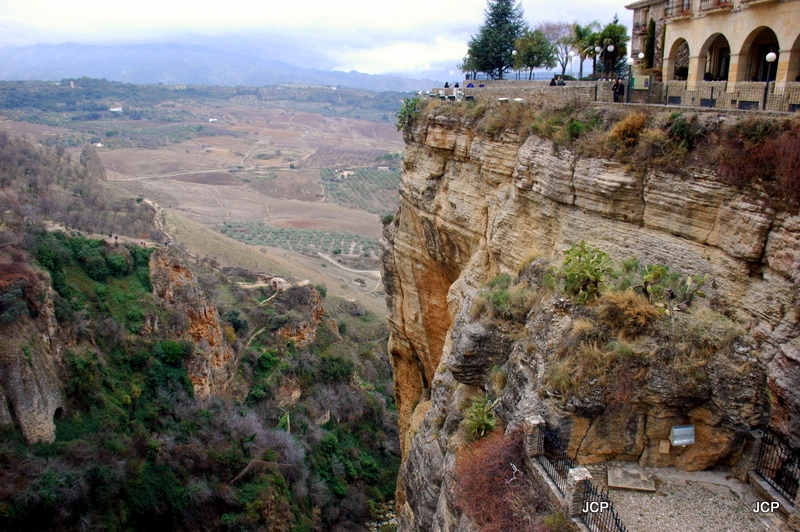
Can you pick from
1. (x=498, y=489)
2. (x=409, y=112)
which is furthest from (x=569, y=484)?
(x=409, y=112)

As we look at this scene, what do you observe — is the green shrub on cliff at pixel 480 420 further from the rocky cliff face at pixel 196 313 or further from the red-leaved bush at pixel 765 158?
the rocky cliff face at pixel 196 313

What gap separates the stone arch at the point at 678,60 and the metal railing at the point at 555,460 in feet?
51.8

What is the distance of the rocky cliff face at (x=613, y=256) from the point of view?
9.93 meters

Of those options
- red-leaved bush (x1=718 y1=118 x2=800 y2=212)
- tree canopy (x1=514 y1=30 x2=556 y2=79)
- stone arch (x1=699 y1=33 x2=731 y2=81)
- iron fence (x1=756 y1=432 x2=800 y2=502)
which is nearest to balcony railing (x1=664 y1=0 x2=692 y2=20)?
stone arch (x1=699 y1=33 x2=731 y2=81)

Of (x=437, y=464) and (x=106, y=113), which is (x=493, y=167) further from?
(x=106, y=113)

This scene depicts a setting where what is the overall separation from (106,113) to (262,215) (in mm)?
84915

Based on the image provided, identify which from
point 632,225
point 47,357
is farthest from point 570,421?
point 47,357

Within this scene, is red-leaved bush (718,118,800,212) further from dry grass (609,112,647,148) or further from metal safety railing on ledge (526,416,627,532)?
metal safety railing on ledge (526,416,627,532)

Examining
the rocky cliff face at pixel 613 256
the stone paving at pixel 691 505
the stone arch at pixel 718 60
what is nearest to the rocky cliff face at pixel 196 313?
the rocky cliff face at pixel 613 256

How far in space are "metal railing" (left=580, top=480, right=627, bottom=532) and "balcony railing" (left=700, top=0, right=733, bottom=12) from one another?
14.1 metres

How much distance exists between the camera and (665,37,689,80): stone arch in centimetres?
2088

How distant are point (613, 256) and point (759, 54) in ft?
32.3

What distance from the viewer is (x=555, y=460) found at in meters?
10.1

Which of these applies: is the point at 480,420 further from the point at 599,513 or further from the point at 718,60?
the point at 718,60
